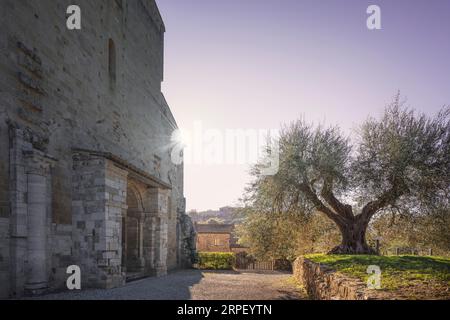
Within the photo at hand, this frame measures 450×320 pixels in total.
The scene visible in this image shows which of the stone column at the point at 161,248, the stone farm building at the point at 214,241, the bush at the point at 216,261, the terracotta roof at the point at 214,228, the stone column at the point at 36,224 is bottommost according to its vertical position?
the stone farm building at the point at 214,241

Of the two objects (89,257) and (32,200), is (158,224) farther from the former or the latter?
(32,200)

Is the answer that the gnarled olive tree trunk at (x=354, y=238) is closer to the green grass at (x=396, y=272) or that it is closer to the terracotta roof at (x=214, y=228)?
the green grass at (x=396, y=272)

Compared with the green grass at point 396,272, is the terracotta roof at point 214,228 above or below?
below

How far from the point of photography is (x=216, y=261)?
22.8m

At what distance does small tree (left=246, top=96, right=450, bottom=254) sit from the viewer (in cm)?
1362

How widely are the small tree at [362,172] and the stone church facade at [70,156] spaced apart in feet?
17.5

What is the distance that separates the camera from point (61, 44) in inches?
411

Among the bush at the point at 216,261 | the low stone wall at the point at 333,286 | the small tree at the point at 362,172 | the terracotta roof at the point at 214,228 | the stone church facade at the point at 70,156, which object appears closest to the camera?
the low stone wall at the point at 333,286

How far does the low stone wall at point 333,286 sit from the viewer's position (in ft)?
19.2

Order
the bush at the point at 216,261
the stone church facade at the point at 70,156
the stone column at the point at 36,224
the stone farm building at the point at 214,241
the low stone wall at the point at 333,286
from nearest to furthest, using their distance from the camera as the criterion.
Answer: the low stone wall at the point at 333,286 < the stone church facade at the point at 70,156 < the stone column at the point at 36,224 < the bush at the point at 216,261 < the stone farm building at the point at 214,241

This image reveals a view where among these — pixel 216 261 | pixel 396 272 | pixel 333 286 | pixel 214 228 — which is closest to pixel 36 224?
pixel 333 286

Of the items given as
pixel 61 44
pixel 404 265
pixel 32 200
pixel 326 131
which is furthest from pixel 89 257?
pixel 326 131

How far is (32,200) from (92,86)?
5.03 meters

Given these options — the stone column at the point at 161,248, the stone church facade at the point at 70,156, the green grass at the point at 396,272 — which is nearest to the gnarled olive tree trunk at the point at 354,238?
the green grass at the point at 396,272
